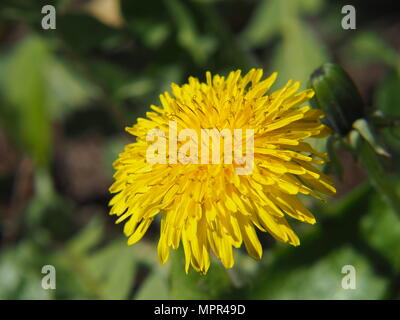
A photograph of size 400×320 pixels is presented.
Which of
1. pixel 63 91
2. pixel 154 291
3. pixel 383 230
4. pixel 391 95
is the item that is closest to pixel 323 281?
pixel 383 230

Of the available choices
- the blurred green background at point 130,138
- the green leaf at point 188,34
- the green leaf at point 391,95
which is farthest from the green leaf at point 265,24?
the green leaf at point 391,95

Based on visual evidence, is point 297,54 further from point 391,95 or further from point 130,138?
point 130,138

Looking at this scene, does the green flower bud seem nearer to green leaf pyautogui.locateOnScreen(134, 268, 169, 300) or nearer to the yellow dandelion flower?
the yellow dandelion flower

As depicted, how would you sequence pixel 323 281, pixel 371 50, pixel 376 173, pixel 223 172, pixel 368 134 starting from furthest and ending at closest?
1. pixel 371 50
2. pixel 323 281
3. pixel 376 173
4. pixel 368 134
5. pixel 223 172

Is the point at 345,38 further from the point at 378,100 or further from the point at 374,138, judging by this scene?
the point at 374,138

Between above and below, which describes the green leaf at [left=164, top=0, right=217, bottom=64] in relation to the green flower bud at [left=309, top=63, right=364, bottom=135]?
above

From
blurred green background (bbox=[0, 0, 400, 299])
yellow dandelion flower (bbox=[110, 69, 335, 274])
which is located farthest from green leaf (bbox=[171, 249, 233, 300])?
yellow dandelion flower (bbox=[110, 69, 335, 274])
